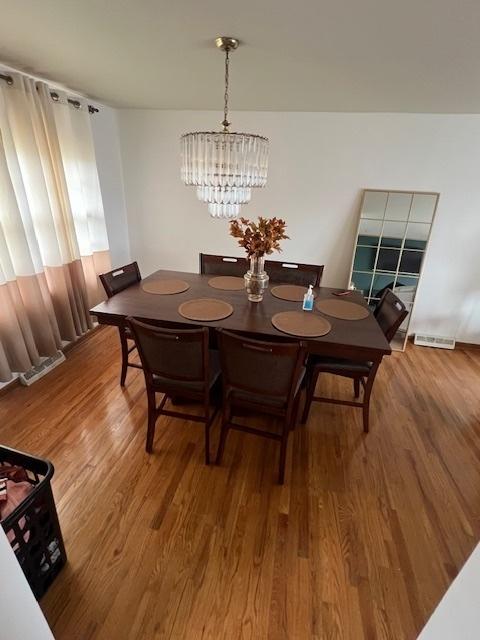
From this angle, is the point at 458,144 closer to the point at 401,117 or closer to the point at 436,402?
the point at 401,117

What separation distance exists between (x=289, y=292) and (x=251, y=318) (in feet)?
1.82

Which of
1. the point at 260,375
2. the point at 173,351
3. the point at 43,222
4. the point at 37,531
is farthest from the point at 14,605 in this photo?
the point at 43,222

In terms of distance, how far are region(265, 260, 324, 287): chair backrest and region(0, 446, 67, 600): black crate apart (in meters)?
2.01

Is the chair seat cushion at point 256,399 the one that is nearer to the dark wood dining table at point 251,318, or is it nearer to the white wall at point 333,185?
the dark wood dining table at point 251,318

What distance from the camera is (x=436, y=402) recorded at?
7.87ft

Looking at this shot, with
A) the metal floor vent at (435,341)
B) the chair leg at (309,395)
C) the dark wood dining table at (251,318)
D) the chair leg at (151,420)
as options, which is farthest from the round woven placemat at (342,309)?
the metal floor vent at (435,341)

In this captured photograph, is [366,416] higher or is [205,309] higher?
[205,309]

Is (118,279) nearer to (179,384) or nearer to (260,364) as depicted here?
(179,384)

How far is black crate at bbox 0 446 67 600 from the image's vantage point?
108 centimetres

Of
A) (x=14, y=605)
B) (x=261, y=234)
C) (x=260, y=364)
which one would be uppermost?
(x=261, y=234)

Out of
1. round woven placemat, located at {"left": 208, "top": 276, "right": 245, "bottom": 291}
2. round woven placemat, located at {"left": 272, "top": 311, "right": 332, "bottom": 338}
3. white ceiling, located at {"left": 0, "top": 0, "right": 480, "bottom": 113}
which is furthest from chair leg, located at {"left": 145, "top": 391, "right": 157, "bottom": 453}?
white ceiling, located at {"left": 0, "top": 0, "right": 480, "bottom": 113}

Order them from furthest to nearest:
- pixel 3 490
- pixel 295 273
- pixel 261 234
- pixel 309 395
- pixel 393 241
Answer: pixel 393 241 → pixel 295 273 → pixel 309 395 → pixel 261 234 → pixel 3 490

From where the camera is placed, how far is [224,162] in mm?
1718

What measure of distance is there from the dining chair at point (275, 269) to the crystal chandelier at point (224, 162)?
78cm
